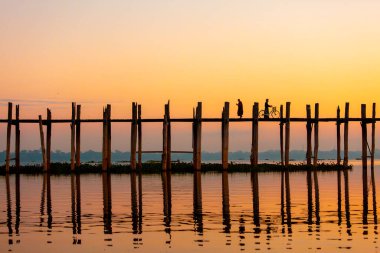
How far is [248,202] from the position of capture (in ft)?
90.9

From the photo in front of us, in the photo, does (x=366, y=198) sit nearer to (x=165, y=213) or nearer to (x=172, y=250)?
(x=165, y=213)

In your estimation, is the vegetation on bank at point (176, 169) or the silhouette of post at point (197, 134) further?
the vegetation on bank at point (176, 169)

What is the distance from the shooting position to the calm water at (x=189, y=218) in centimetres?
1800

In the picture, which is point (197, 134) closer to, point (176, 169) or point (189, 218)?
point (176, 169)

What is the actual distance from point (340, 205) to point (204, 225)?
7029mm

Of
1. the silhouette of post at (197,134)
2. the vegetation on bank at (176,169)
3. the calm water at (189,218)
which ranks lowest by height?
the calm water at (189,218)

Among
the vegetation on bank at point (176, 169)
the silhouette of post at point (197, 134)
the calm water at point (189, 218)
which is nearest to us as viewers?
the calm water at point (189, 218)

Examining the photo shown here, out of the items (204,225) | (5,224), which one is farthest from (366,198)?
(5,224)

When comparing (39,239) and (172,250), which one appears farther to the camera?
(39,239)

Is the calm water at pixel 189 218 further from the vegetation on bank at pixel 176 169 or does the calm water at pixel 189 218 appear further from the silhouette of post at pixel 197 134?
the vegetation on bank at pixel 176 169

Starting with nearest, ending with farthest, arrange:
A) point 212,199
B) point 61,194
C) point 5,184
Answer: point 212,199
point 61,194
point 5,184

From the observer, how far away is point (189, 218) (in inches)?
893

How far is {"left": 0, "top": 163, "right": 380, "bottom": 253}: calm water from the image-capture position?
1800cm

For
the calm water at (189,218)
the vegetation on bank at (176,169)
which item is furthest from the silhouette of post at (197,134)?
the calm water at (189,218)
